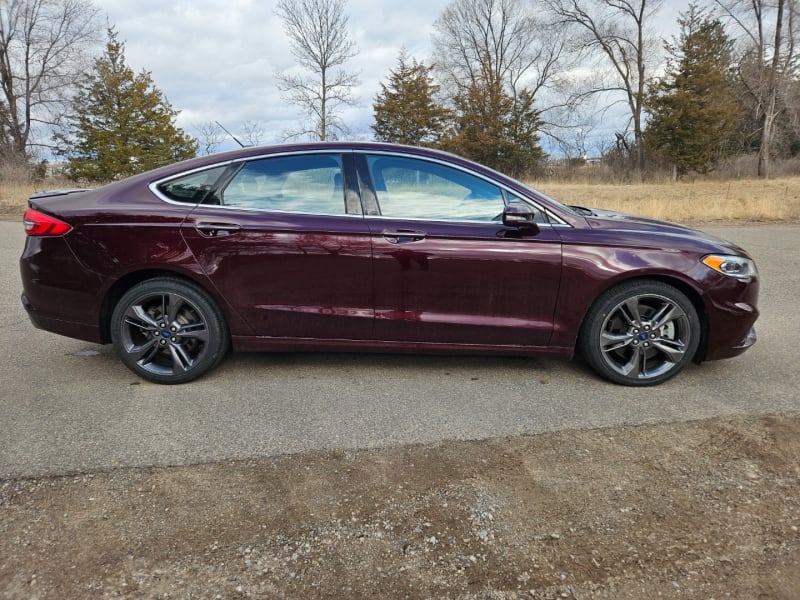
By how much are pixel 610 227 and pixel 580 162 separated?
133ft

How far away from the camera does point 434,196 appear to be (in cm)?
346

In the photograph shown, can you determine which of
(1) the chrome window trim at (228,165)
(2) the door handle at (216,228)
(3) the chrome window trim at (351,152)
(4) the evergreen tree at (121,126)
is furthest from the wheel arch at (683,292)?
(4) the evergreen tree at (121,126)

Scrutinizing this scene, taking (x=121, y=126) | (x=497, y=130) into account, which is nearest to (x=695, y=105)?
(x=497, y=130)

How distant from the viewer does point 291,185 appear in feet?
11.4

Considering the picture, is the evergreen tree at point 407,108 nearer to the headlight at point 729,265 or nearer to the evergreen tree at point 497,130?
the evergreen tree at point 497,130

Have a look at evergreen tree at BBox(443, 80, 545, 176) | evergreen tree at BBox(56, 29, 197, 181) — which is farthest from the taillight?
evergreen tree at BBox(443, 80, 545, 176)

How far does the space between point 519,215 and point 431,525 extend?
1.94 m

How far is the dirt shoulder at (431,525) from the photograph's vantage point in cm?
183

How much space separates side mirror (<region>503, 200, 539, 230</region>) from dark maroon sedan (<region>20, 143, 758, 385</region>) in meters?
0.01

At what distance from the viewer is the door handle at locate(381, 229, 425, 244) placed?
334 centimetres

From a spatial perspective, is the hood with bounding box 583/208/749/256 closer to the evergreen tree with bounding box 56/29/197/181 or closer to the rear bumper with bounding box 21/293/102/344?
the rear bumper with bounding box 21/293/102/344

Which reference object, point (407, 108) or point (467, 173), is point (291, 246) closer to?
point (467, 173)

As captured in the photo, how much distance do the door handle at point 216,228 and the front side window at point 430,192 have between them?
0.96m

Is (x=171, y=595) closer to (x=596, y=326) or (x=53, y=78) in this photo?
(x=596, y=326)
